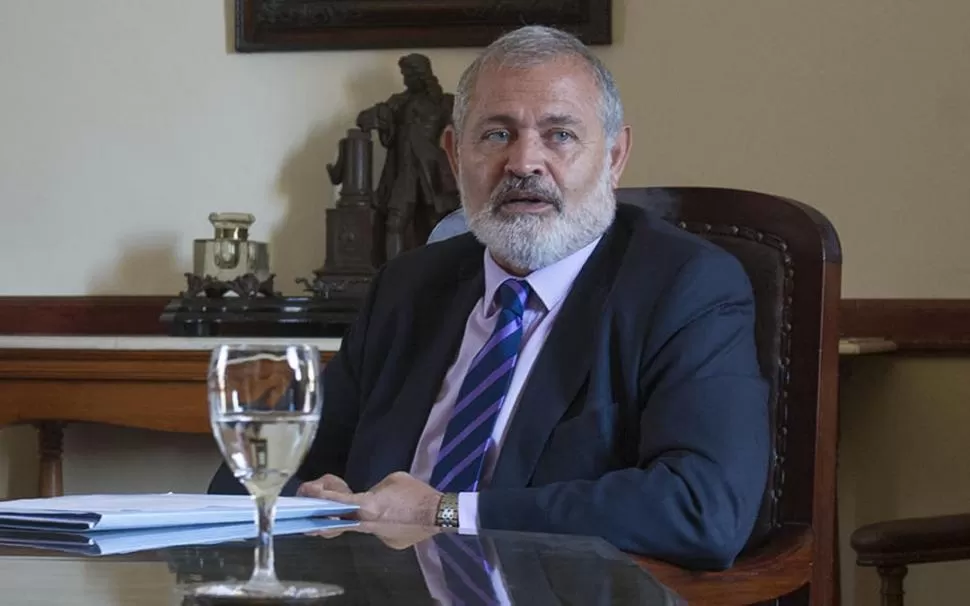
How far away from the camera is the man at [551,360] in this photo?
5.06 feet

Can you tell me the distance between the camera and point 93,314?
3.18 metres

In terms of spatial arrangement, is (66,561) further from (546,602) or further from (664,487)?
(664,487)

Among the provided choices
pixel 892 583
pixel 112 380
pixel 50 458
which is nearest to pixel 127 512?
pixel 892 583

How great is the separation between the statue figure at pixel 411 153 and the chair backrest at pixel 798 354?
1.21 metres

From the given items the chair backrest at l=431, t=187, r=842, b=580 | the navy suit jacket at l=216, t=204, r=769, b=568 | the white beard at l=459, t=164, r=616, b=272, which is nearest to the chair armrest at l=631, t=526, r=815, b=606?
the navy suit jacket at l=216, t=204, r=769, b=568

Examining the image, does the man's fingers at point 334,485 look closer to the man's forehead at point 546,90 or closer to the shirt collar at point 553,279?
the shirt collar at point 553,279

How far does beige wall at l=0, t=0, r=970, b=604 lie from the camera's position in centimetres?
290

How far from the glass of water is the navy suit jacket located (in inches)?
26.9

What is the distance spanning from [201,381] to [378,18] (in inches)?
36.8

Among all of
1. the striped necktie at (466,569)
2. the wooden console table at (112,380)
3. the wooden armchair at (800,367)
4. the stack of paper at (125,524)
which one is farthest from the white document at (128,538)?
the wooden console table at (112,380)

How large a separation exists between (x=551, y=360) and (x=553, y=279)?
0.57 feet

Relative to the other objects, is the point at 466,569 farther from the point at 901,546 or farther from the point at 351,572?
the point at 901,546

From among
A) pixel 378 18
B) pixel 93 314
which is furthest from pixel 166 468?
pixel 378 18

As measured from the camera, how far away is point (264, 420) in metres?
0.85
